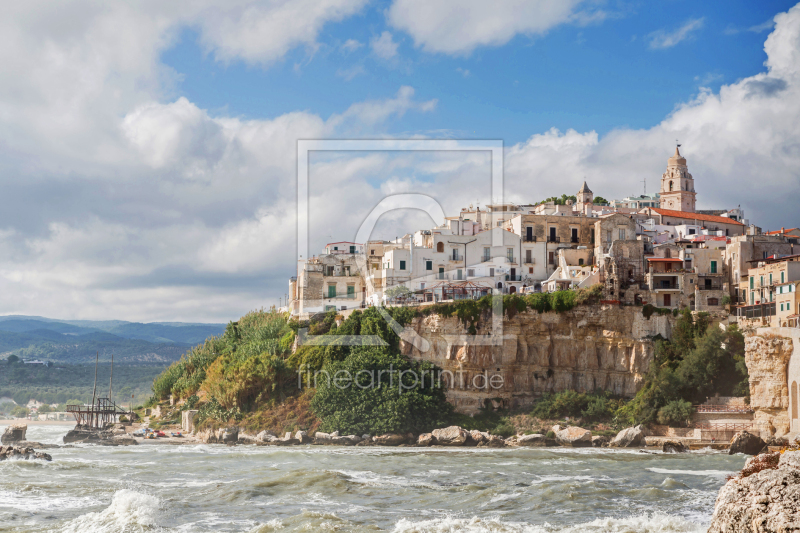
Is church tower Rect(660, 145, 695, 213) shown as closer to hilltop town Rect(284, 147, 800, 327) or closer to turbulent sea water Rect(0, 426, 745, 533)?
hilltop town Rect(284, 147, 800, 327)

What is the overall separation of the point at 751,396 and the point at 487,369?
14.5 m

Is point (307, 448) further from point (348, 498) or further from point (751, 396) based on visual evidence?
point (751, 396)

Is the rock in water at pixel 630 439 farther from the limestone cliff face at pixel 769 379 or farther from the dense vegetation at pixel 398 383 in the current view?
the limestone cliff face at pixel 769 379

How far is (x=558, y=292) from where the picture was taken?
1879 inches

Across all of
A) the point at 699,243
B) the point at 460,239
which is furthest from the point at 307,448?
the point at 699,243

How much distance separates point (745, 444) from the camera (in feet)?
126

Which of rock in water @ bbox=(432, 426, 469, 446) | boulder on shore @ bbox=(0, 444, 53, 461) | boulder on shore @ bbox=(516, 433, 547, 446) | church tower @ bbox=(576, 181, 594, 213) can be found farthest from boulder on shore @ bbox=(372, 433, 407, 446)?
church tower @ bbox=(576, 181, 594, 213)

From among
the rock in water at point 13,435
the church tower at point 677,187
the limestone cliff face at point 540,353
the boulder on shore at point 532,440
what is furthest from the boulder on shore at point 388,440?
the church tower at point 677,187

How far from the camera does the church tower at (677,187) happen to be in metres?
78.6

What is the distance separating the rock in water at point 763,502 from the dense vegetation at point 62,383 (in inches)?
4201

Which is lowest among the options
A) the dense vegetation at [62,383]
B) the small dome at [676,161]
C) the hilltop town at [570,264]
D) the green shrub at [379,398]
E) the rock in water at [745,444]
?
the dense vegetation at [62,383]

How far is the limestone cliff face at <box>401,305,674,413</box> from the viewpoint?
46344 mm

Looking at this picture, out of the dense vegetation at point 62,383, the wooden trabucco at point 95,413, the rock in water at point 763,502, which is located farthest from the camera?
the dense vegetation at point 62,383

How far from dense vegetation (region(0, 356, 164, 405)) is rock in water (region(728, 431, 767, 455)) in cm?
9201
